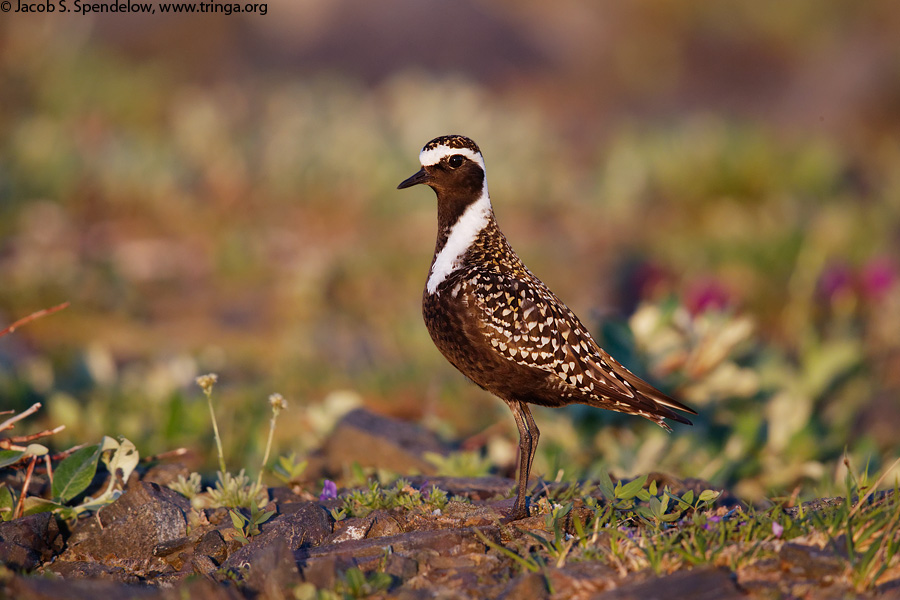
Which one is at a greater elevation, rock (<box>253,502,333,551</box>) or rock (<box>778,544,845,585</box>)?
rock (<box>778,544,845,585</box>)

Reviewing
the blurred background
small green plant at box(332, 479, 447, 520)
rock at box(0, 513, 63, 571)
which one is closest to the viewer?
rock at box(0, 513, 63, 571)

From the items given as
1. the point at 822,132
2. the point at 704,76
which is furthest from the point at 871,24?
the point at 822,132

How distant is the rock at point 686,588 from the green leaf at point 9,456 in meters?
2.77

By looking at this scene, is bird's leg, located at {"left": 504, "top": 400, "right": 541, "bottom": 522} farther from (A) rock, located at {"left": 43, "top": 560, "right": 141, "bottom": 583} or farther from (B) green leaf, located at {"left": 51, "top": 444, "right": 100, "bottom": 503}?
(B) green leaf, located at {"left": 51, "top": 444, "right": 100, "bottom": 503}

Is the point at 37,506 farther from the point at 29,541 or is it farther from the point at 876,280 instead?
the point at 876,280

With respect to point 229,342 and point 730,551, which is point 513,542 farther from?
point 229,342

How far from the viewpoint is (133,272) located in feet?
35.1

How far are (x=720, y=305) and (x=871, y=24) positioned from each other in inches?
777

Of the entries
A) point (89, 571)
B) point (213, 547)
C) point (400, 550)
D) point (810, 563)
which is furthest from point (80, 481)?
point (810, 563)

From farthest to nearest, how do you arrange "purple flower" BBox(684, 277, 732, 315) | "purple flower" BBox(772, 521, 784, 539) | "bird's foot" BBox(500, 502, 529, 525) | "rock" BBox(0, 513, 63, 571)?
"purple flower" BBox(684, 277, 732, 315) < "bird's foot" BBox(500, 502, 529, 525) < "rock" BBox(0, 513, 63, 571) < "purple flower" BBox(772, 521, 784, 539)

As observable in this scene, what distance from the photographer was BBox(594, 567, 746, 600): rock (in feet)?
11.3

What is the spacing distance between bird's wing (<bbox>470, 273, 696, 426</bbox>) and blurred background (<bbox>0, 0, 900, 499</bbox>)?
1.25m

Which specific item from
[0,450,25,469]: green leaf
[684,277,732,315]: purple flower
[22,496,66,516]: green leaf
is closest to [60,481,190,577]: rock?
[22,496,66,516]: green leaf

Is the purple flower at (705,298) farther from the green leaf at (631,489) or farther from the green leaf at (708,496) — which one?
the green leaf at (631,489)
